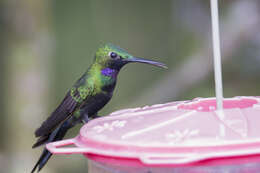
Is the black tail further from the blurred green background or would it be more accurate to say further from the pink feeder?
the blurred green background

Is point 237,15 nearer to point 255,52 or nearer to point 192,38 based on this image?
point 255,52

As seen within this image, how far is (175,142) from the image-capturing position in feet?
3.92

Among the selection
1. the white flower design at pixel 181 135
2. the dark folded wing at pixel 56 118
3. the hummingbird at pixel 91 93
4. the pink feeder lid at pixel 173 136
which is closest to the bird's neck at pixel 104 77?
the hummingbird at pixel 91 93

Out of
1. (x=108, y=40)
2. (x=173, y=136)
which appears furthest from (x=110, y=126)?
(x=108, y=40)

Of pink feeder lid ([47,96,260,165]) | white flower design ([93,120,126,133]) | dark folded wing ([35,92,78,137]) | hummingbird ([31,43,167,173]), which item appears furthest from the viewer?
hummingbird ([31,43,167,173])

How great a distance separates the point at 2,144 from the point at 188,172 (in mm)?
3482

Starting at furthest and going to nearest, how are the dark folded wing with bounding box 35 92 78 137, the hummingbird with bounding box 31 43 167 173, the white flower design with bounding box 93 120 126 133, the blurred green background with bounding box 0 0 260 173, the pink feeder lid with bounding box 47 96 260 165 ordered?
1. the blurred green background with bounding box 0 0 260 173
2. the hummingbird with bounding box 31 43 167 173
3. the dark folded wing with bounding box 35 92 78 137
4. the white flower design with bounding box 93 120 126 133
5. the pink feeder lid with bounding box 47 96 260 165

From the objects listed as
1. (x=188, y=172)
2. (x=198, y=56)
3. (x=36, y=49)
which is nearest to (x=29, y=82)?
(x=36, y=49)

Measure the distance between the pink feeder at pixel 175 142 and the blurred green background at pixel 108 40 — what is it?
2.43 m

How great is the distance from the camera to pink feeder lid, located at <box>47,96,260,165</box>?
3.76 feet

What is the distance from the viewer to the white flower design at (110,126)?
1.45 m

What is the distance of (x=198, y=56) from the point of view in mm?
4926

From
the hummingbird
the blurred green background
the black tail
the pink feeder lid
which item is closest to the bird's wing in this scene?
the hummingbird

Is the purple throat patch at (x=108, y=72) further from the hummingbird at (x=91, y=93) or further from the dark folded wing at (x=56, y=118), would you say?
the dark folded wing at (x=56, y=118)
